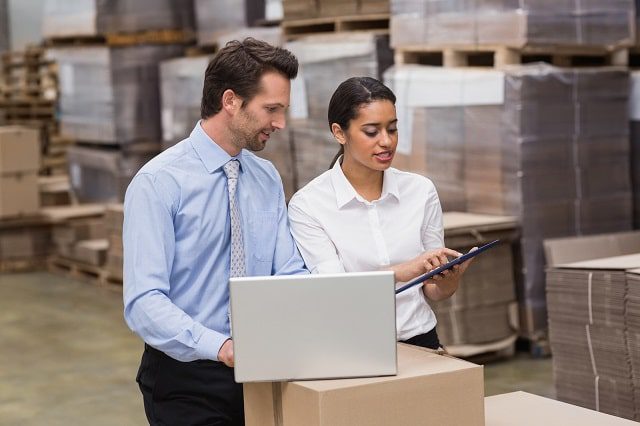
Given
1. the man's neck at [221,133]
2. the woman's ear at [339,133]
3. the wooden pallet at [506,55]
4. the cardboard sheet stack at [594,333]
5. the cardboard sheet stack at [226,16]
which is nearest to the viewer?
the man's neck at [221,133]

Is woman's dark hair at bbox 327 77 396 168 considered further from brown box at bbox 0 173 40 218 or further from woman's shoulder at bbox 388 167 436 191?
brown box at bbox 0 173 40 218

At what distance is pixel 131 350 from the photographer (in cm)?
761

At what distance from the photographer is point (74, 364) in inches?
288

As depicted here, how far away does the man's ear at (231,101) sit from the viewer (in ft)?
10.3

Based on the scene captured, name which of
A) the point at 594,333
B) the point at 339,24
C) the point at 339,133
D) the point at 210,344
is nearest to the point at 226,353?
the point at 210,344

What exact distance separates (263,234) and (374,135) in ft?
1.71

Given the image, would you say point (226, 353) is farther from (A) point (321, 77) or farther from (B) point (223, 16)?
(B) point (223, 16)

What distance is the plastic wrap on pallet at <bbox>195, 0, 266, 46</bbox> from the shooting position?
9242mm

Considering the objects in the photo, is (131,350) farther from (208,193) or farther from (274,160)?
(208,193)

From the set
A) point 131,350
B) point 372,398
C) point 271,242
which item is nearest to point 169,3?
point 131,350

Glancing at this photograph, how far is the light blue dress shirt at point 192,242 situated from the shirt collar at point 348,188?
247mm

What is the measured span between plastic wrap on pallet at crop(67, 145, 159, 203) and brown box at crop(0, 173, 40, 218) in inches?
20.9

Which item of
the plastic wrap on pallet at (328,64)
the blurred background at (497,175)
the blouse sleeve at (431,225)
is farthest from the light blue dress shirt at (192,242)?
the plastic wrap on pallet at (328,64)

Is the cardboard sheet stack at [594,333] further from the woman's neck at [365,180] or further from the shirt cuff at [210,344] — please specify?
the shirt cuff at [210,344]
